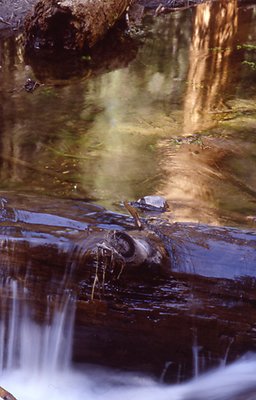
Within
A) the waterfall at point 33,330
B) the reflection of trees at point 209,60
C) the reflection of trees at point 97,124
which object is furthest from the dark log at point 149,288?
the reflection of trees at point 209,60

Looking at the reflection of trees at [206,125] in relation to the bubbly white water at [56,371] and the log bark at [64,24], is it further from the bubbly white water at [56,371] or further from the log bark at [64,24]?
the log bark at [64,24]

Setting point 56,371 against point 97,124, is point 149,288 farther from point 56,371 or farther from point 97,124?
point 97,124

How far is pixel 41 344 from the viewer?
3.83m

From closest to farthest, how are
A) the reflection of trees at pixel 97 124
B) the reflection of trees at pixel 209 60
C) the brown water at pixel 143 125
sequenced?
the brown water at pixel 143 125 < the reflection of trees at pixel 97 124 < the reflection of trees at pixel 209 60

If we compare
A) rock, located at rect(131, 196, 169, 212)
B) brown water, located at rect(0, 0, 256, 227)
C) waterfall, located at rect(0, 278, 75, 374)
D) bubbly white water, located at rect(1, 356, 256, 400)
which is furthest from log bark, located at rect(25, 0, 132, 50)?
bubbly white water, located at rect(1, 356, 256, 400)

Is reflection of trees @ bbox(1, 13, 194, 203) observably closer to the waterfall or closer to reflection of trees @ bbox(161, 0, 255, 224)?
reflection of trees @ bbox(161, 0, 255, 224)

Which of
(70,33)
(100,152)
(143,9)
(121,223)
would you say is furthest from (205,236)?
(143,9)

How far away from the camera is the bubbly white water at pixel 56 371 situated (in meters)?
3.66

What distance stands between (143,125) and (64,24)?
301 centimetres

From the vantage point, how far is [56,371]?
12.6 feet

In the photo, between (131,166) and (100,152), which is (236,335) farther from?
(100,152)

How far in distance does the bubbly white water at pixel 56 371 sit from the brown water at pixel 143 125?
1.09 m

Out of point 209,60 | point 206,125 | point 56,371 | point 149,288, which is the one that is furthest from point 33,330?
point 209,60

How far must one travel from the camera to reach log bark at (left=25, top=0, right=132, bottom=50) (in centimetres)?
813
